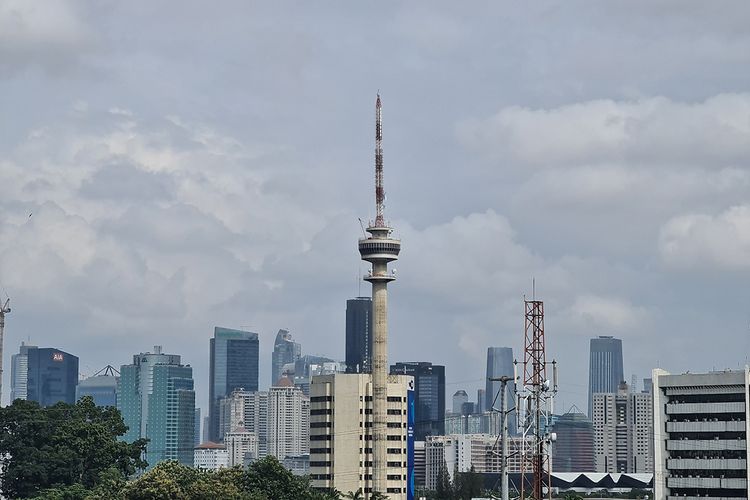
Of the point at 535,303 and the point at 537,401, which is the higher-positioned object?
the point at 535,303

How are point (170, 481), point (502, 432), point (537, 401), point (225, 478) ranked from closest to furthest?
1. point (502, 432)
2. point (537, 401)
3. point (170, 481)
4. point (225, 478)

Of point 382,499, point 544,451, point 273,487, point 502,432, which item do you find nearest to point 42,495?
point 273,487

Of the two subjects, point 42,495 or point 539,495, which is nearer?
point 539,495

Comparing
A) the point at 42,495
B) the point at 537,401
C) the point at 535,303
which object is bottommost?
the point at 42,495

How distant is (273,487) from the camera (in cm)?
19275

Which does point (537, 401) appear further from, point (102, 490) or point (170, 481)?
point (102, 490)

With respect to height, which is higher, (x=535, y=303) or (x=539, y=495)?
(x=535, y=303)

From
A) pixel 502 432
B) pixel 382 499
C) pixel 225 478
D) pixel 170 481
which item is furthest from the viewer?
pixel 382 499

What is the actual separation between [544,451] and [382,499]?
70.4m

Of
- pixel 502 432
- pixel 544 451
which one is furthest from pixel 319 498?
pixel 502 432

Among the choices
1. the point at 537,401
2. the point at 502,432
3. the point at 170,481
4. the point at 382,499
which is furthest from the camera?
the point at 382,499

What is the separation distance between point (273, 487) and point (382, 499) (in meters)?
14.5

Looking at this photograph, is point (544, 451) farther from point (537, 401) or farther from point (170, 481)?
point (170, 481)

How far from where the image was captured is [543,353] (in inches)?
5832
